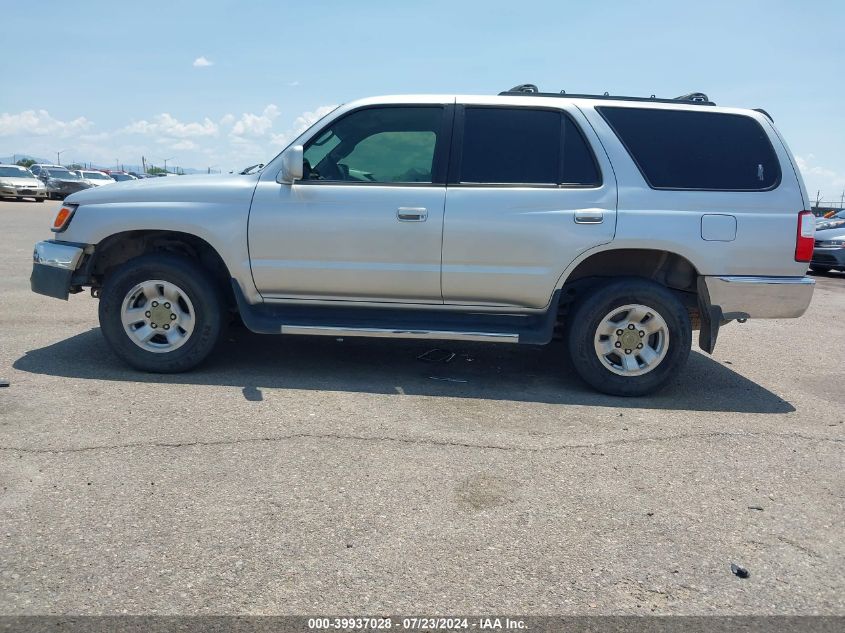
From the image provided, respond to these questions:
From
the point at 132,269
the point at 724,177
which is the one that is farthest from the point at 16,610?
the point at 724,177

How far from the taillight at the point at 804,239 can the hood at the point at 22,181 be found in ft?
94.9

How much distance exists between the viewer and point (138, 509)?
10.3 feet

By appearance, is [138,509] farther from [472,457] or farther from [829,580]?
[829,580]

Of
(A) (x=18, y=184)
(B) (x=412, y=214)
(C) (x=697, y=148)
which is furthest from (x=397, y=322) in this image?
(A) (x=18, y=184)

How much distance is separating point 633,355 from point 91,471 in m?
3.57

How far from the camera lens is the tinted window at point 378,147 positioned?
5.07m

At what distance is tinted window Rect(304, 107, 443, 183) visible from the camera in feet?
16.6

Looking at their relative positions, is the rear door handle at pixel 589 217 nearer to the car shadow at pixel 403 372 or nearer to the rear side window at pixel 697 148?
the rear side window at pixel 697 148

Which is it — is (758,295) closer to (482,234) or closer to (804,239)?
(804,239)

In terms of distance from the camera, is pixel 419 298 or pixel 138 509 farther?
pixel 419 298

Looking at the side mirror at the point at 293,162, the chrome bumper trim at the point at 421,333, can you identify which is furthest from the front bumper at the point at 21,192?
the chrome bumper trim at the point at 421,333

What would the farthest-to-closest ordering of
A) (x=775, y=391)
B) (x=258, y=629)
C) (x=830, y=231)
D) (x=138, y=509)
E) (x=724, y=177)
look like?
1. (x=830, y=231)
2. (x=775, y=391)
3. (x=724, y=177)
4. (x=138, y=509)
5. (x=258, y=629)

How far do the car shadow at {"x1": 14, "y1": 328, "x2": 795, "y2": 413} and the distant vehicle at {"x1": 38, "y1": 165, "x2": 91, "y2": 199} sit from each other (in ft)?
90.8

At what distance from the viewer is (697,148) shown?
500cm
